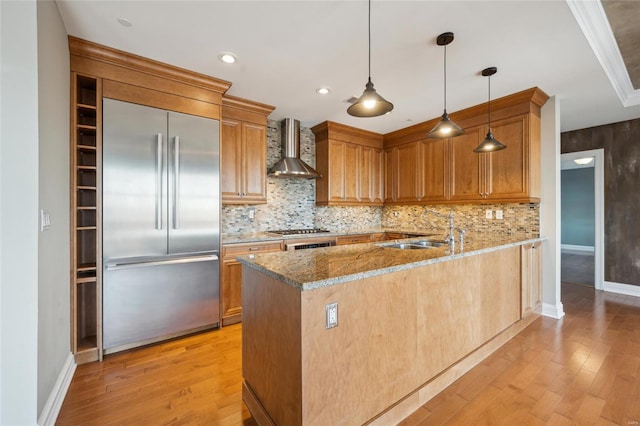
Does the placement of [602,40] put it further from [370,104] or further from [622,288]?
[622,288]

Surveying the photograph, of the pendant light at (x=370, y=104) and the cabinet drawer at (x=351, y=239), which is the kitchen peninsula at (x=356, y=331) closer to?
the pendant light at (x=370, y=104)

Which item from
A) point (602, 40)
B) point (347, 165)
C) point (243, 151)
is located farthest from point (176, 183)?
point (602, 40)

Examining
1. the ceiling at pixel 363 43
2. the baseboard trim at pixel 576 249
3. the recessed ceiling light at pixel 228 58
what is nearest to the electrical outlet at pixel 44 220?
the ceiling at pixel 363 43

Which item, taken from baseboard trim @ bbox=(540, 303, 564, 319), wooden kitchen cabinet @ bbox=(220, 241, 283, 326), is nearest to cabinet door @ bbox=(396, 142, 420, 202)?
baseboard trim @ bbox=(540, 303, 564, 319)

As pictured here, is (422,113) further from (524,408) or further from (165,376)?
(165,376)

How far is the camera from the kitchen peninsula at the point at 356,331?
132cm

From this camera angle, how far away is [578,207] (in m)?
8.13

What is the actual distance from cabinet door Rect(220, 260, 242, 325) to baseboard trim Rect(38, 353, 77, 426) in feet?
3.99

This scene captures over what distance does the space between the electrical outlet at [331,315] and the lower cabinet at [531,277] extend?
2.50 meters

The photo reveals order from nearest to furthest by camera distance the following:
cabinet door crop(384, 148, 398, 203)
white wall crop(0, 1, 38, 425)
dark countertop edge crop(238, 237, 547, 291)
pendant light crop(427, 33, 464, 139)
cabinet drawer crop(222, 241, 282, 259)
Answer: dark countertop edge crop(238, 237, 547, 291), white wall crop(0, 1, 38, 425), pendant light crop(427, 33, 464, 139), cabinet drawer crop(222, 241, 282, 259), cabinet door crop(384, 148, 398, 203)

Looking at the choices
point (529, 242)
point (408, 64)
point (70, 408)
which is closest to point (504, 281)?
point (529, 242)

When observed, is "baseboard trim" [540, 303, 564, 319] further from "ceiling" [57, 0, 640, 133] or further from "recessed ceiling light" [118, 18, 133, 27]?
"recessed ceiling light" [118, 18, 133, 27]

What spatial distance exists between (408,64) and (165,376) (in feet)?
10.7

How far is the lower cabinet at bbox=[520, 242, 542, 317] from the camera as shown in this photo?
2.95 m
